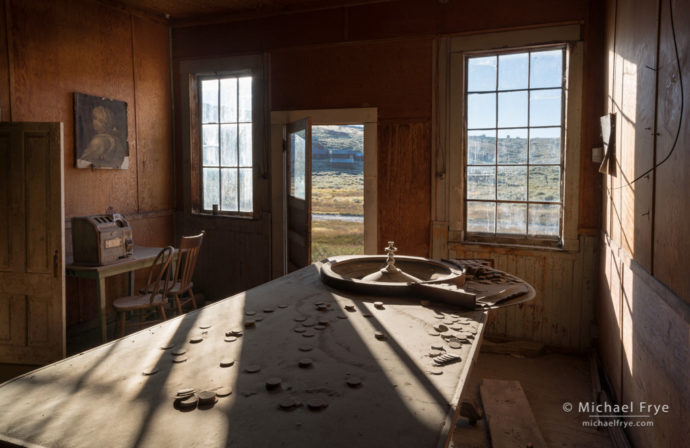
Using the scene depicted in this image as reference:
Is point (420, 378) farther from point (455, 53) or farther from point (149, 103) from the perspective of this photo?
point (149, 103)

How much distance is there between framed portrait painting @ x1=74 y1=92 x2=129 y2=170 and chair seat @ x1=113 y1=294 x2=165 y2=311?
1546 millimetres

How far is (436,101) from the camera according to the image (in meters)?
4.89

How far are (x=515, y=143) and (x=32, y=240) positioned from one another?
4.44 metres

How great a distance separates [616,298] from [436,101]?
256 cm

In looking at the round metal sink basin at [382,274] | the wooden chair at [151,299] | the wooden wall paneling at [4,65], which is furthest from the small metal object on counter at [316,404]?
the wooden wall paneling at [4,65]

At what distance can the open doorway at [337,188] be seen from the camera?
408 inches

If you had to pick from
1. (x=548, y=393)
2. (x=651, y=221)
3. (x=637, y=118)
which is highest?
(x=637, y=118)

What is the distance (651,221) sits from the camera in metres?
2.32

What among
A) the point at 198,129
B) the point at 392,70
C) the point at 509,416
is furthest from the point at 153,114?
the point at 509,416

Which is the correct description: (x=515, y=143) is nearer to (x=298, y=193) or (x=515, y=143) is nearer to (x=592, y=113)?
(x=592, y=113)

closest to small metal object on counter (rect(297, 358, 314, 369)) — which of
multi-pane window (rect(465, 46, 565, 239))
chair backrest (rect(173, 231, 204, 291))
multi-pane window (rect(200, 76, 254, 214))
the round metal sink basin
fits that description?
the round metal sink basin

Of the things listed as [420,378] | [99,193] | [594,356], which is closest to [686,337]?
[420,378]

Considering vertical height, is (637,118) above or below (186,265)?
above

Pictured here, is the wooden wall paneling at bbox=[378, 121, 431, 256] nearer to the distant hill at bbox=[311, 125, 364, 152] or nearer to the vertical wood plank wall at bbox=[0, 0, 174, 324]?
the vertical wood plank wall at bbox=[0, 0, 174, 324]
